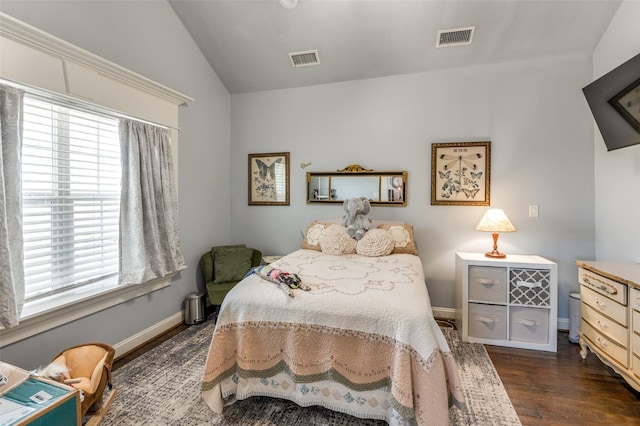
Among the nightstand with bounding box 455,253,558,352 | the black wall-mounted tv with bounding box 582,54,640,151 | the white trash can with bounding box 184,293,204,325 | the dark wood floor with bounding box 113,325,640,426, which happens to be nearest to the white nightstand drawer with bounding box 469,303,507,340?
the nightstand with bounding box 455,253,558,352

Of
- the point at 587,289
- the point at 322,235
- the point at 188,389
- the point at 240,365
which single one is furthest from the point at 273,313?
the point at 587,289

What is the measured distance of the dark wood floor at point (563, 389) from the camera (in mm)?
1620

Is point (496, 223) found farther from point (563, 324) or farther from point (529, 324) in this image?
point (563, 324)

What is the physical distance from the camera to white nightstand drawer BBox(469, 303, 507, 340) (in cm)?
245

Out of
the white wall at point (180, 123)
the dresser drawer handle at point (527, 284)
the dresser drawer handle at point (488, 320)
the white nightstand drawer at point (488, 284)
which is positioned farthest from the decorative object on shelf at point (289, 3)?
the dresser drawer handle at point (488, 320)

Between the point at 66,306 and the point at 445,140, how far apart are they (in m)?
3.53

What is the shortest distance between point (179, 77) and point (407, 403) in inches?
129

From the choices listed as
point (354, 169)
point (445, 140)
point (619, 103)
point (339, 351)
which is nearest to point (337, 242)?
point (354, 169)

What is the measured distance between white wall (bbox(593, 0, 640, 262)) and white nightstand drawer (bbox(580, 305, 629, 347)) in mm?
592

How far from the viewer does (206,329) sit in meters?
2.77

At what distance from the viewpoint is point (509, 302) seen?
2.44 m

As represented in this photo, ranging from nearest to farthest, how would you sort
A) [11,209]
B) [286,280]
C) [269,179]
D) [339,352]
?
[339,352] < [11,209] < [286,280] < [269,179]

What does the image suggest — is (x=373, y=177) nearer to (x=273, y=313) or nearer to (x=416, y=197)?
(x=416, y=197)

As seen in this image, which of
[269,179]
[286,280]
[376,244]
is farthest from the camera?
[269,179]
